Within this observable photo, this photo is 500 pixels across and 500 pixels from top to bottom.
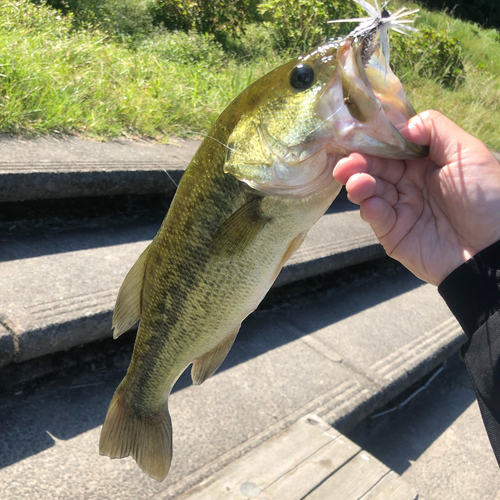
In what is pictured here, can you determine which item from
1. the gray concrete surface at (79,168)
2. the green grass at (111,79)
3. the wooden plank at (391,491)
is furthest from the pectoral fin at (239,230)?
the green grass at (111,79)

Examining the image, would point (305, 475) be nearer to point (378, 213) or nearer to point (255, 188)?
point (378, 213)

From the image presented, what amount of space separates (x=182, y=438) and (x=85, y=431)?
0.42m

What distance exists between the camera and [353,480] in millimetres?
1961

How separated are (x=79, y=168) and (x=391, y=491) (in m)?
2.38

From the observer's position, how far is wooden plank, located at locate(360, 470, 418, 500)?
1921 mm

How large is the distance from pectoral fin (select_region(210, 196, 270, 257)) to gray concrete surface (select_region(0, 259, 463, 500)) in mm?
1250

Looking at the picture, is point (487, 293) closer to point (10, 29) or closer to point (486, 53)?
point (10, 29)

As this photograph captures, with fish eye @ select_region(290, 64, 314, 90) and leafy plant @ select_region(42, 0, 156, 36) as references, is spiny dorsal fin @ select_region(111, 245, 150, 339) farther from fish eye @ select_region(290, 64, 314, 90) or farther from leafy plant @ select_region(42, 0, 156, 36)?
leafy plant @ select_region(42, 0, 156, 36)

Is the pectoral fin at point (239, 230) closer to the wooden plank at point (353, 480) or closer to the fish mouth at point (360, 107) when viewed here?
the fish mouth at point (360, 107)

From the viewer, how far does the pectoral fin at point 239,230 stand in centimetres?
122

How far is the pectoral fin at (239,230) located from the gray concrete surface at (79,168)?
194 cm

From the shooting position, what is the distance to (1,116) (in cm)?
319

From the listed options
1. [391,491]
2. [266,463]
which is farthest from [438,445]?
[266,463]

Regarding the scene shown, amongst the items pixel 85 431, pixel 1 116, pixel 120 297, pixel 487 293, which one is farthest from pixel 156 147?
pixel 487 293
